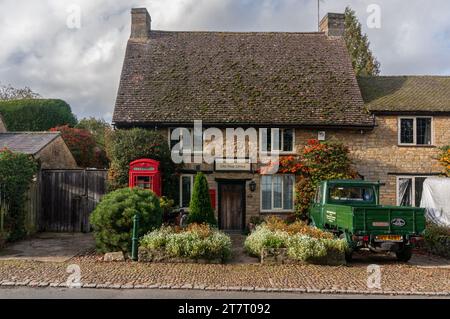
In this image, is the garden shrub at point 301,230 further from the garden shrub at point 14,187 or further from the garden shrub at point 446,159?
the garden shrub at point 446,159

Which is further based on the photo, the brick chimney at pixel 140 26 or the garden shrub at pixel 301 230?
the brick chimney at pixel 140 26

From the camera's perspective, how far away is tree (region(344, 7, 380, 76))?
33250 millimetres

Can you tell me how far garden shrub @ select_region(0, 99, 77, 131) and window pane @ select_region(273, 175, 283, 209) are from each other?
22.0 m

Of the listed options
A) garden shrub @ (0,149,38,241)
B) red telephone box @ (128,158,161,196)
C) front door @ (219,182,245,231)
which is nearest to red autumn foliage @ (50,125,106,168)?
garden shrub @ (0,149,38,241)

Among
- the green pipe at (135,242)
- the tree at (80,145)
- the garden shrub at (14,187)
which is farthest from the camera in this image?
the tree at (80,145)

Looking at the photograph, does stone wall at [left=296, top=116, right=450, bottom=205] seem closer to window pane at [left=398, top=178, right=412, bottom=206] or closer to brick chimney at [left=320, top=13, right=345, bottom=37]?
window pane at [left=398, top=178, right=412, bottom=206]

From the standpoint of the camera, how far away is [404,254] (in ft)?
40.5

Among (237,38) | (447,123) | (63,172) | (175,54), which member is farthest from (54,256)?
(447,123)

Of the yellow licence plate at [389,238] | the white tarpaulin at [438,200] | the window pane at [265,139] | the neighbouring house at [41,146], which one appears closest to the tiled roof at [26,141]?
the neighbouring house at [41,146]

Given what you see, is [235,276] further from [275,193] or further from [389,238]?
[275,193]

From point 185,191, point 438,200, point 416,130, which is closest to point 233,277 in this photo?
point 185,191

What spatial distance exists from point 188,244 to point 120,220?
2.16 m

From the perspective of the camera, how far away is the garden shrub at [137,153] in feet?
55.7

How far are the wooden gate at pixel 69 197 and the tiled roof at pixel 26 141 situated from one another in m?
1.19
